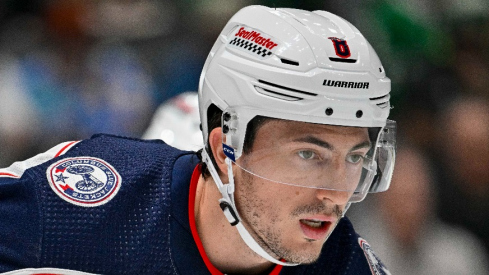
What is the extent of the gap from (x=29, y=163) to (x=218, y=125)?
0.61 m

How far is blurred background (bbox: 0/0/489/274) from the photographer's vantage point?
3.83m

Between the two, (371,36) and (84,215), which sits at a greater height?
(84,215)

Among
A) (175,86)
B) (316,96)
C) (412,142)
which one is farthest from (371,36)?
(316,96)

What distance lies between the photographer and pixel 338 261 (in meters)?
2.52

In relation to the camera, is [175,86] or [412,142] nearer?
[412,142]

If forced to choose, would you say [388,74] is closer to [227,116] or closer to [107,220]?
[227,116]

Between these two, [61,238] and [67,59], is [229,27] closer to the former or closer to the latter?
Answer: [61,238]

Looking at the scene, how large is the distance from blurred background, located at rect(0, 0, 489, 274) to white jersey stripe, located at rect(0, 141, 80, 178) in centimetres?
130

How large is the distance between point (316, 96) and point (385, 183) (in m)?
0.45

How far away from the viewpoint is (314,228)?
2.21 meters

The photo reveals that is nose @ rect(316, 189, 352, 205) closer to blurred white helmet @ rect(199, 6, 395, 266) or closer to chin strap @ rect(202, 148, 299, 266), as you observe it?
blurred white helmet @ rect(199, 6, 395, 266)

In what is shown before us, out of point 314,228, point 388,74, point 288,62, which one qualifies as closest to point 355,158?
point 314,228

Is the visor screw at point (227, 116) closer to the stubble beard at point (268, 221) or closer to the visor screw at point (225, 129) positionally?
the visor screw at point (225, 129)

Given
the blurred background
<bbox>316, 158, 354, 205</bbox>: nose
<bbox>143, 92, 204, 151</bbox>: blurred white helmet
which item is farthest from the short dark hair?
the blurred background
